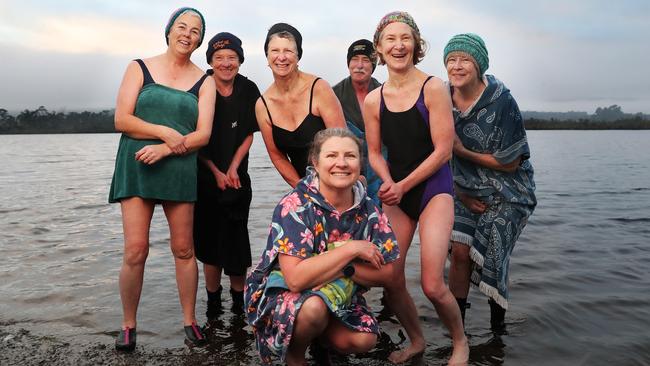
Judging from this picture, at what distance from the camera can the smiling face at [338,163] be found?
12.2ft

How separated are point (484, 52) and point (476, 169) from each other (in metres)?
0.99

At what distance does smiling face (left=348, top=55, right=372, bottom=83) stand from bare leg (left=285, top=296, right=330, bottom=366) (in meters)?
3.18

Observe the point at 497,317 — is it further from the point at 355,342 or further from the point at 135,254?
the point at 135,254

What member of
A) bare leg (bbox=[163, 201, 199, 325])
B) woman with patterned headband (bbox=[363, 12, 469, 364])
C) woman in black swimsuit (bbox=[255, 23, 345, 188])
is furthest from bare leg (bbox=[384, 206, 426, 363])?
bare leg (bbox=[163, 201, 199, 325])

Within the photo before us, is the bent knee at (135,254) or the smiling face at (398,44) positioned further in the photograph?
the bent knee at (135,254)

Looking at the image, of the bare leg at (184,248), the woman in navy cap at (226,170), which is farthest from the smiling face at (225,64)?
the bare leg at (184,248)

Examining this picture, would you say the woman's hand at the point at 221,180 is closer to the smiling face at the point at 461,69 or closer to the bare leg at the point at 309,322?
the bare leg at the point at 309,322

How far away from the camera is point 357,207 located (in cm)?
384

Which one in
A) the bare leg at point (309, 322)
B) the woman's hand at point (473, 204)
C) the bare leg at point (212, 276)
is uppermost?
the woman's hand at point (473, 204)

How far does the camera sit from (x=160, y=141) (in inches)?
175

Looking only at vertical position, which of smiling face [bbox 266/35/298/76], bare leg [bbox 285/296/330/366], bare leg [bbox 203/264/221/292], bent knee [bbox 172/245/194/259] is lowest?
bare leg [bbox 203/264/221/292]

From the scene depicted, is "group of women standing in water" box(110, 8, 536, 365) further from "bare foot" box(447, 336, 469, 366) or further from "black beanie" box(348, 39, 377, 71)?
"black beanie" box(348, 39, 377, 71)

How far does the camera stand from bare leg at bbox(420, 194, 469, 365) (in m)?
4.07

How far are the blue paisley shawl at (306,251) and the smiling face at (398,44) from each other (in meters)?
1.01
